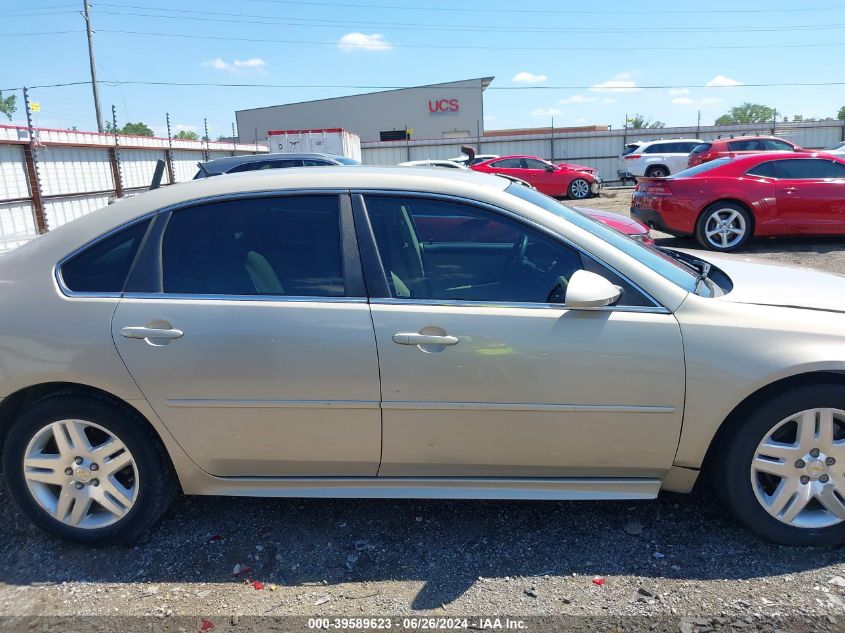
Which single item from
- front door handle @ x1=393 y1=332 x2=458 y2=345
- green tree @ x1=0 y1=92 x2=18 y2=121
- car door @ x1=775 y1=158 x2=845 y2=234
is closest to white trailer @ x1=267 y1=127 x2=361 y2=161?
car door @ x1=775 y1=158 x2=845 y2=234

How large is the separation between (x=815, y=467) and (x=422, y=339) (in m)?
1.72

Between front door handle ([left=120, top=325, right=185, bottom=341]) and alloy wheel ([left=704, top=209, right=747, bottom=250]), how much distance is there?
8.58m

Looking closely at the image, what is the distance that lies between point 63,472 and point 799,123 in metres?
35.1

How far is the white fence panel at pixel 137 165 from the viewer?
15.3 metres

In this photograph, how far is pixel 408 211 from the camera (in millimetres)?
2857

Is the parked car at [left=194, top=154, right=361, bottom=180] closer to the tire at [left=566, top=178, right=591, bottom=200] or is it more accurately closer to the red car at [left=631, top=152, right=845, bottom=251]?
the red car at [left=631, top=152, right=845, bottom=251]

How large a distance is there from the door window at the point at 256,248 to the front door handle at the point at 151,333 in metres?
0.19

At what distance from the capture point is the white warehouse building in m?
49.6

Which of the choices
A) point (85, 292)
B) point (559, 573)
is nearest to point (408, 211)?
point (85, 292)

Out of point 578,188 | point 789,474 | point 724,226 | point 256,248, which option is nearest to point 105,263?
point 256,248

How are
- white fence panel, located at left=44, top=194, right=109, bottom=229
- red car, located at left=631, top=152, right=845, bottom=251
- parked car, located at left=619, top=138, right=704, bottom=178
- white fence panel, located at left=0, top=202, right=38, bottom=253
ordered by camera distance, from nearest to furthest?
1. red car, located at left=631, top=152, right=845, bottom=251
2. white fence panel, located at left=0, top=202, right=38, bottom=253
3. white fence panel, located at left=44, top=194, right=109, bottom=229
4. parked car, located at left=619, top=138, right=704, bottom=178

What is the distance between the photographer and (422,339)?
2564mm

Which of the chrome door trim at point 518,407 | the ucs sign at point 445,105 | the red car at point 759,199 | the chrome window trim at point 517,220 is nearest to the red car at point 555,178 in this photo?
the red car at point 759,199

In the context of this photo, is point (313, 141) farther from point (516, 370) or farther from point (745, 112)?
point (745, 112)
